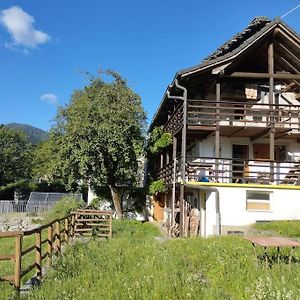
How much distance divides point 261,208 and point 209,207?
7.06ft

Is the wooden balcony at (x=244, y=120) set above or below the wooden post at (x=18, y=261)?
above

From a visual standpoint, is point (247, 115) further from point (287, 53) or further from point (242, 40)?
point (242, 40)

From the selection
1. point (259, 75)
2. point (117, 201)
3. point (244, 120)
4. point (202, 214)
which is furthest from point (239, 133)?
point (117, 201)

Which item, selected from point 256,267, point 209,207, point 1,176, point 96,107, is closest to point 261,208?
point 209,207

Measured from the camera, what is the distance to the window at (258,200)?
1631 centimetres

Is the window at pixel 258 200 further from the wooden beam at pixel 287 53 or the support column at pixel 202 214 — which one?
the wooden beam at pixel 287 53

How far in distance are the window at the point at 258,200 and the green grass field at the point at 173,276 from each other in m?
6.62

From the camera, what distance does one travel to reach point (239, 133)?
19.5 meters

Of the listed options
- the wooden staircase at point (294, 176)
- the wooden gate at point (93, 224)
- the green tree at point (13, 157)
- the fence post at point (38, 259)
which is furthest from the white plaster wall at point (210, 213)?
the green tree at point (13, 157)

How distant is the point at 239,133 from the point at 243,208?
473 cm

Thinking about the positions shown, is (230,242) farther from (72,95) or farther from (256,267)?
(72,95)

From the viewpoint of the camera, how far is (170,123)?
72.3 ft

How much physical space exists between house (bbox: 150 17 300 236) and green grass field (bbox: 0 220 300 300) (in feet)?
21.4

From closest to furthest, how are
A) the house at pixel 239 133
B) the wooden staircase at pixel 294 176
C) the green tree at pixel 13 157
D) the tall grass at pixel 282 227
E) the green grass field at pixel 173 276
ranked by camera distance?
the green grass field at pixel 173 276, the tall grass at pixel 282 227, the house at pixel 239 133, the wooden staircase at pixel 294 176, the green tree at pixel 13 157
